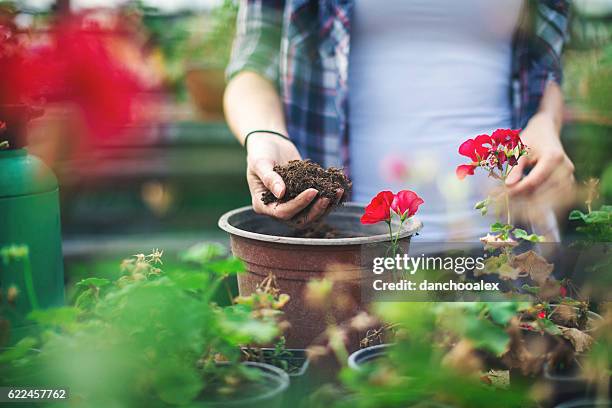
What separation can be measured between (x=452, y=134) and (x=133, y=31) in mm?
852

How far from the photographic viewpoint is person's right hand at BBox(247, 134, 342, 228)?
34.1 inches

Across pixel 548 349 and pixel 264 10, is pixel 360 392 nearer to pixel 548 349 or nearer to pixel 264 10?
pixel 548 349

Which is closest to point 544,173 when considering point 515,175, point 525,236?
point 515,175

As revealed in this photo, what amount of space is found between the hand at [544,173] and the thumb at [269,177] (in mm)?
330

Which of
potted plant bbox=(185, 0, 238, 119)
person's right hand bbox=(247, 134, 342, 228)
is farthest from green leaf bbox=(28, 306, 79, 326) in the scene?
potted plant bbox=(185, 0, 238, 119)

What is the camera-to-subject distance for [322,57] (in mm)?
1320

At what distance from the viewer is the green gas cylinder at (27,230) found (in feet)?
2.51

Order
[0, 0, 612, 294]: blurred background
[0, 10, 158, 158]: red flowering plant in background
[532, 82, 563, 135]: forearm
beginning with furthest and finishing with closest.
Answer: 1. [0, 0, 612, 294]: blurred background
2. [532, 82, 563, 135]: forearm
3. [0, 10, 158, 158]: red flowering plant in background

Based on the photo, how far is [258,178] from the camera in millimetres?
982

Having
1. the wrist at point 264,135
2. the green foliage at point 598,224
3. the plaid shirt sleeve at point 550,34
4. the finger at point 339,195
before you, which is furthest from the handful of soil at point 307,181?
the plaid shirt sleeve at point 550,34

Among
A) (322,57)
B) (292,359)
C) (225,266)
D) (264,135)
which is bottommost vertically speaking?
(292,359)

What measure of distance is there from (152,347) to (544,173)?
0.69 m

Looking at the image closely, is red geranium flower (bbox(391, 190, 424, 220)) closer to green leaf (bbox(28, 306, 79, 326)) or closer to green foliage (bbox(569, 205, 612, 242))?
green foliage (bbox(569, 205, 612, 242))

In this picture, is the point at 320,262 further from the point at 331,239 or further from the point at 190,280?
the point at 190,280
